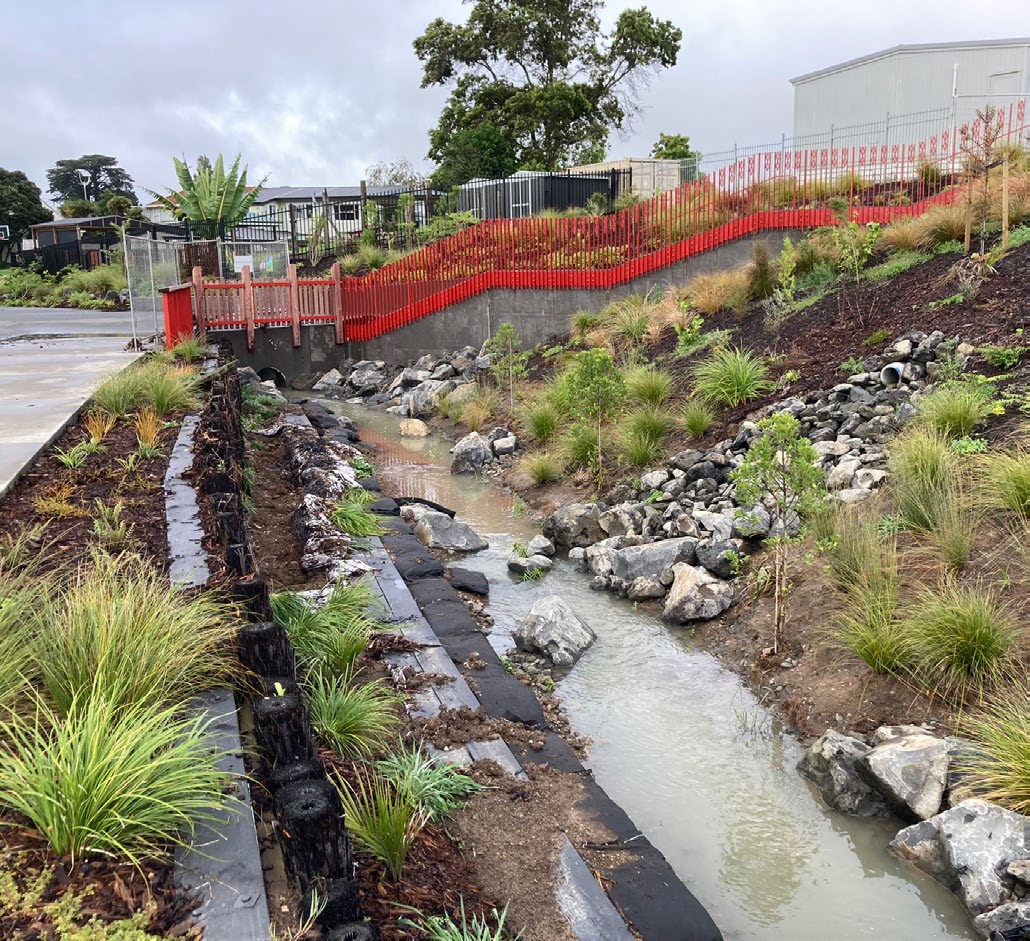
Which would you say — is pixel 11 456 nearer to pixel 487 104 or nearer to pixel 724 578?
pixel 724 578

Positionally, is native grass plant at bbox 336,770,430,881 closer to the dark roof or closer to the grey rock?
the grey rock

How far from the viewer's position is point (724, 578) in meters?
7.29

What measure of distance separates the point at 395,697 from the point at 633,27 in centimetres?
3738

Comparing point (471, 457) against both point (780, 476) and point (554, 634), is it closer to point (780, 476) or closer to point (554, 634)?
point (554, 634)

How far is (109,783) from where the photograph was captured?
8.85 feet

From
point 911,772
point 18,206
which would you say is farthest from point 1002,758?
point 18,206

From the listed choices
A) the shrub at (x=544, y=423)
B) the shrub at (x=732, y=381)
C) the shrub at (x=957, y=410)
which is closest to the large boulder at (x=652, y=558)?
the shrub at (x=957, y=410)

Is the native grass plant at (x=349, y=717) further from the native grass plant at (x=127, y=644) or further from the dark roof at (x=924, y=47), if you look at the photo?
the dark roof at (x=924, y=47)

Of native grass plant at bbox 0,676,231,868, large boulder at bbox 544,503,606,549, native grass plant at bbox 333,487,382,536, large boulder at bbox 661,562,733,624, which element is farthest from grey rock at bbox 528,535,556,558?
native grass plant at bbox 0,676,231,868

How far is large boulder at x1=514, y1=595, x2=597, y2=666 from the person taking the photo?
20.7 feet

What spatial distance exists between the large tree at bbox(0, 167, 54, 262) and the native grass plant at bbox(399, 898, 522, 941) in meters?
61.1

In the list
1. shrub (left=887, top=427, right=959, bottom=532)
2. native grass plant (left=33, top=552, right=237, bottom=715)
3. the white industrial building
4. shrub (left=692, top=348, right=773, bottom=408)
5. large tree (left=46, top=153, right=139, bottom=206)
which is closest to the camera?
native grass plant (left=33, top=552, right=237, bottom=715)

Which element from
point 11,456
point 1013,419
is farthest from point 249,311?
point 1013,419

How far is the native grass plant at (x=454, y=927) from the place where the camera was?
9.59 ft
